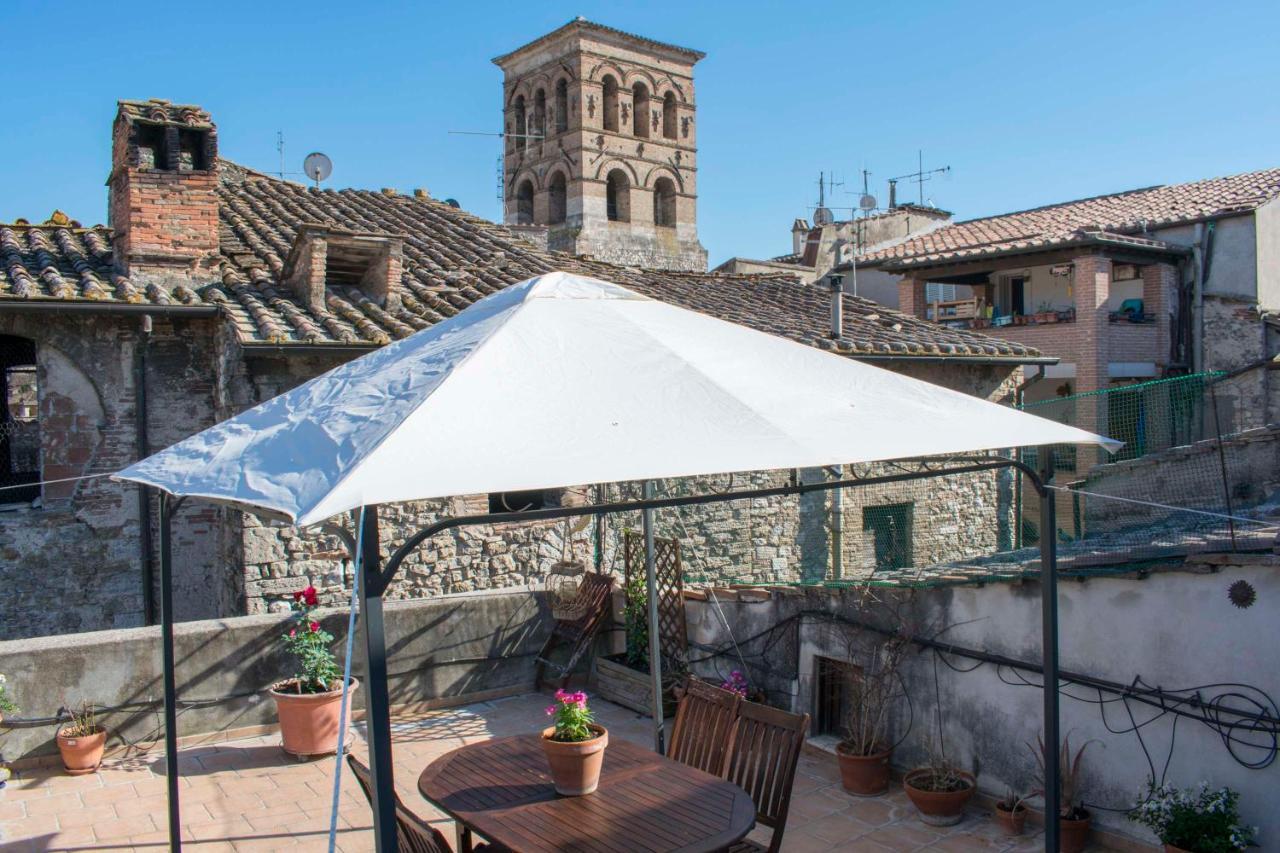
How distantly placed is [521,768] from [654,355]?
6.53 ft

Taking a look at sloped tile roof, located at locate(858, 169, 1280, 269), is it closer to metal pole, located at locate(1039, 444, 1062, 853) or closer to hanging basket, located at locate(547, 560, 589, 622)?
hanging basket, located at locate(547, 560, 589, 622)

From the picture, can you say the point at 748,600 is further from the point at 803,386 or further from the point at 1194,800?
the point at 803,386

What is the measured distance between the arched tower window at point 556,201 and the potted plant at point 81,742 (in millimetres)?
31641

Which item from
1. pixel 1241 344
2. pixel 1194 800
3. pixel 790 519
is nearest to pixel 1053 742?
pixel 1194 800

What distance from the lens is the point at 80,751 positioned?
20.6 ft

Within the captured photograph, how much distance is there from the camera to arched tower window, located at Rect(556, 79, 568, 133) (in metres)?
36.0

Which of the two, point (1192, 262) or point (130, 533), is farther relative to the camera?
point (1192, 262)

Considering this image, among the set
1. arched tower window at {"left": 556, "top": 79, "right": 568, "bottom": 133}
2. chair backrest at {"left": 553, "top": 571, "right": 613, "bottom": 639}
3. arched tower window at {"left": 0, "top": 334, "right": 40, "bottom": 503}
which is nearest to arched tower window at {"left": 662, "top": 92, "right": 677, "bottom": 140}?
arched tower window at {"left": 556, "top": 79, "right": 568, "bottom": 133}

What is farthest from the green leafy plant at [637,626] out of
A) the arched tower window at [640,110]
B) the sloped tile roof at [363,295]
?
the arched tower window at [640,110]

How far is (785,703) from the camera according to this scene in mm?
6949

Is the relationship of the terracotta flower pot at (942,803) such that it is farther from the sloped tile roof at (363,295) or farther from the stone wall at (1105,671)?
the sloped tile roof at (363,295)

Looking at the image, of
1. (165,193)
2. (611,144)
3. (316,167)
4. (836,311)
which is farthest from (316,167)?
(611,144)

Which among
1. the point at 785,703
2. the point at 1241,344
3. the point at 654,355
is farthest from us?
the point at 1241,344

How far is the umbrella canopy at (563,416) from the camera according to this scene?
290cm
